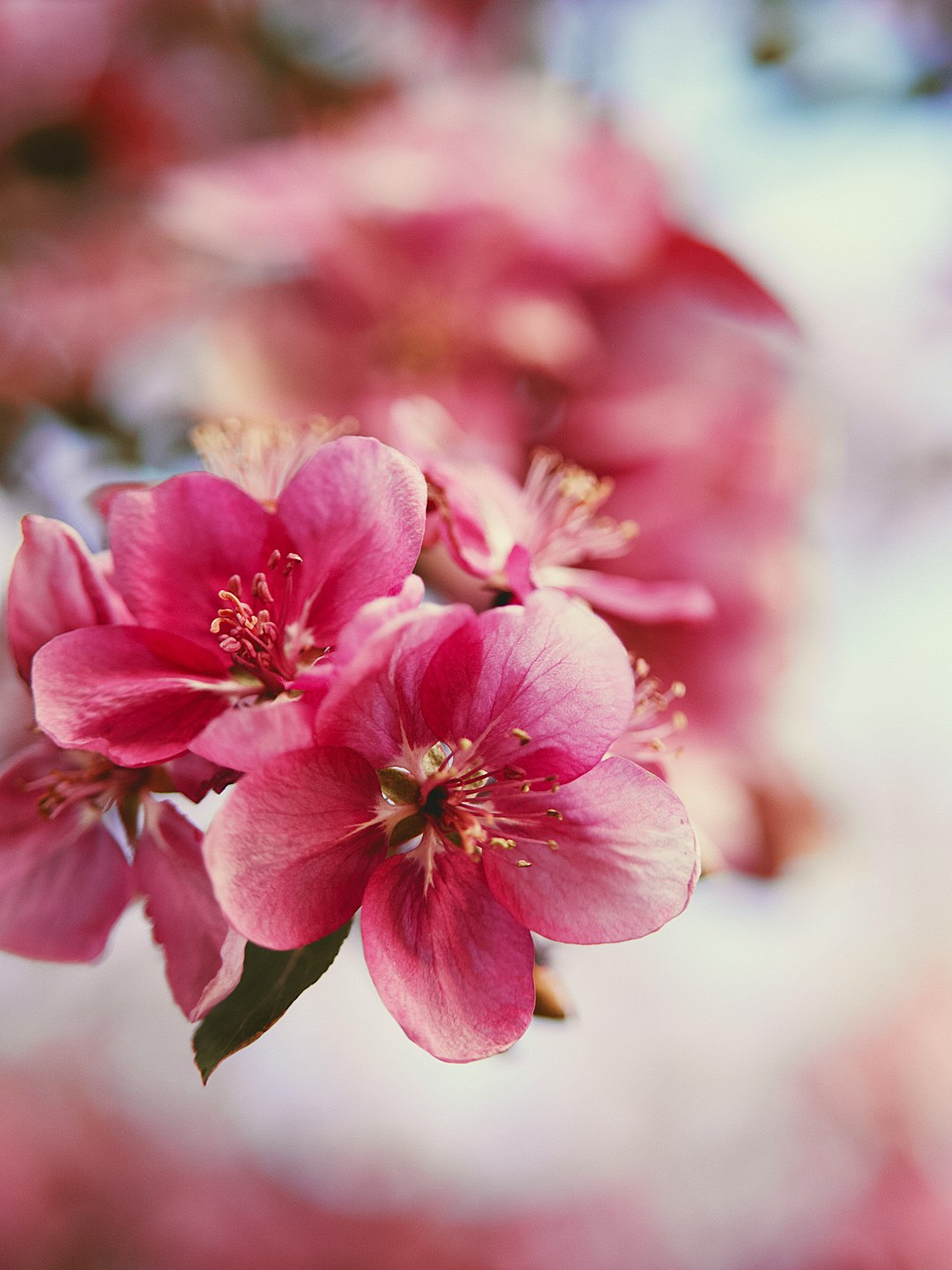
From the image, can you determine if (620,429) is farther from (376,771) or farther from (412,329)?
(376,771)

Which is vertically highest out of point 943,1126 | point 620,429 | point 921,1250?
point 620,429

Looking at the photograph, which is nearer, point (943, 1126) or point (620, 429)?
point (620, 429)

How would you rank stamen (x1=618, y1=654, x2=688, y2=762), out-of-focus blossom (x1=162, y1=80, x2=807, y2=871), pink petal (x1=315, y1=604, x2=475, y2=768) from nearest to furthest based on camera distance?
pink petal (x1=315, y1=604, x2=475, y2=768) < stamen (x1=618, y1=654, x2=688, y2=762) < out-of-focus blossom (x1=162, y1=80, x2=807, y2=871)

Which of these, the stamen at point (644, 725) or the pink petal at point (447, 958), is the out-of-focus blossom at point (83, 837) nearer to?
the pink petal at point (447, 958)

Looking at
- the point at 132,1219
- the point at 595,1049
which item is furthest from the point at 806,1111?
the point at 132,1219

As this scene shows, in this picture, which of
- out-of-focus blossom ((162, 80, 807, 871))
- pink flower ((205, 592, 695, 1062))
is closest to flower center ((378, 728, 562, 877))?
pink flower ((205, 592, 695, 1062))

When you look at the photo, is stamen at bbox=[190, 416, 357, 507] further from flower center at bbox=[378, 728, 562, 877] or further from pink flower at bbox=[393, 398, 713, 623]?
flower center at bbox=[378, 728, 562, 877]
